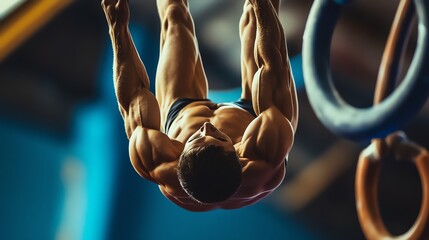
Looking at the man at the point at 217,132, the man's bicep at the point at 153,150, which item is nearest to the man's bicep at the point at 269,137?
the man at the point at 217,132

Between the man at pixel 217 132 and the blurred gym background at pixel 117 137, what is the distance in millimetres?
2565

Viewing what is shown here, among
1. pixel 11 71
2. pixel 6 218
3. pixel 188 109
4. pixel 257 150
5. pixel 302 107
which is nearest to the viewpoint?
pixel 257 150

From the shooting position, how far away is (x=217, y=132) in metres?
2.36

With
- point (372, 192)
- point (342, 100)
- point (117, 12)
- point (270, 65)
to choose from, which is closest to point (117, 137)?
point (372, 192)

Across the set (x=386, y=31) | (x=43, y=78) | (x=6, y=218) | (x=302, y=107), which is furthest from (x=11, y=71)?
(x=386, y=31)

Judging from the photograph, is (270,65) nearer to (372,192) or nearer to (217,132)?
(217,132)

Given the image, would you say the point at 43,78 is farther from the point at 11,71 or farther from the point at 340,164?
the point at 340,164

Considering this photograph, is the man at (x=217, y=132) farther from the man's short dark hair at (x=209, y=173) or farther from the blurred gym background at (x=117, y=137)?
the blurred gym background at (x=117, y=137)

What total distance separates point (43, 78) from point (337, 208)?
2954 millimetres

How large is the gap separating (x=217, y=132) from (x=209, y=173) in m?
0.17

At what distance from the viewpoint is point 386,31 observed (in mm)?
5281

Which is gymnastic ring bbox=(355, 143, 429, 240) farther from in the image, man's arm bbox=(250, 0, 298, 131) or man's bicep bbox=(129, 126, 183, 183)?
man's bicep bbox=(129, 126, 183, 183)

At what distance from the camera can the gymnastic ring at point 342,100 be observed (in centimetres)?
261

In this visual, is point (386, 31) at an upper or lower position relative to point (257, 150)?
lower
